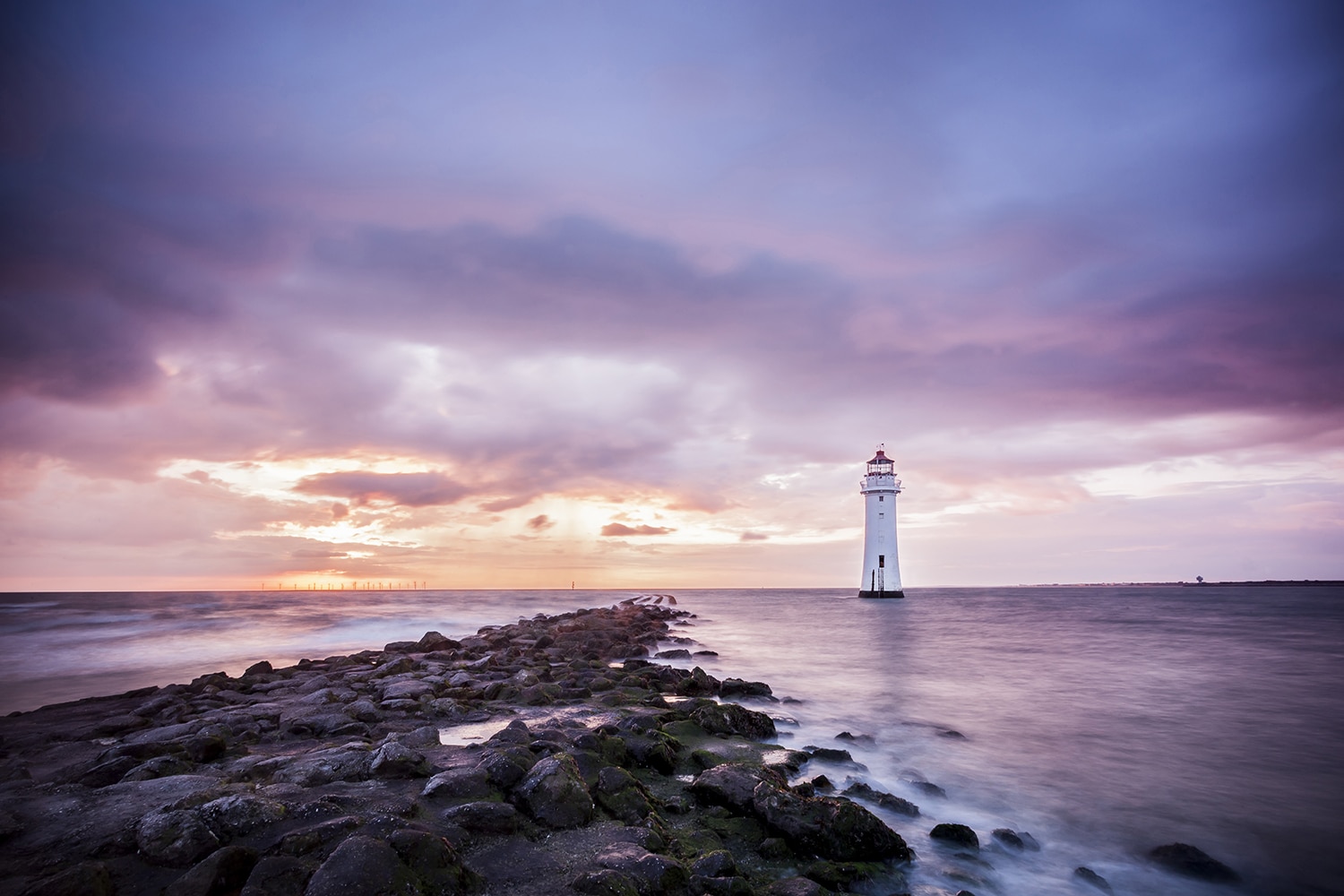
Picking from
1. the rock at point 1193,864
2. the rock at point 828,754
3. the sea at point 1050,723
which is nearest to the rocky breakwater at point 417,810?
the rock at point 828,754

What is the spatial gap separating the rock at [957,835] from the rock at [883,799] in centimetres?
58

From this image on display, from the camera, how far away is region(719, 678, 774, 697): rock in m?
13.4

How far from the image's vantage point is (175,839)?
14.8 ft

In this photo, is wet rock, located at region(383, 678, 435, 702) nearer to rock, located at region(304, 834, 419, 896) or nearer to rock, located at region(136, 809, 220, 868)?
rock, located at region(136, 809, 220, 868)

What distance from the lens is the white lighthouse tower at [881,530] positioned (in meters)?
43.9

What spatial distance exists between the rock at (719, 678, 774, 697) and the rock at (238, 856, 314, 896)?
10218 millimetres

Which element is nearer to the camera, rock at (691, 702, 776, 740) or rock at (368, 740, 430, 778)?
rock at (368, 740, 430, 778)

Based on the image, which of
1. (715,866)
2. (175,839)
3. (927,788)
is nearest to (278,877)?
(175,839)

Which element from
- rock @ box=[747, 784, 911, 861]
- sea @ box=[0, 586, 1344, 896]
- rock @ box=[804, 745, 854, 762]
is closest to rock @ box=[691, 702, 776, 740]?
sea @ box=[0, 586, 1344, 896]

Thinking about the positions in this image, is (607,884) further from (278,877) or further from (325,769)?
(325,769)

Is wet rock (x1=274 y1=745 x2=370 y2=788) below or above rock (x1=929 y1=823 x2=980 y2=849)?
above

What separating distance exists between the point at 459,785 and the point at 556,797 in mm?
869

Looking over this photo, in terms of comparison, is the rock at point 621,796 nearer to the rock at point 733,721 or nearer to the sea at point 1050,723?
the sea at point 1050,723

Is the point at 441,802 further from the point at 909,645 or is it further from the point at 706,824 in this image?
the point at 909,645
